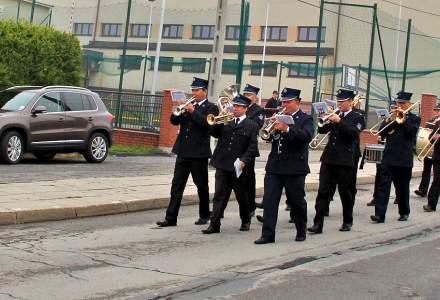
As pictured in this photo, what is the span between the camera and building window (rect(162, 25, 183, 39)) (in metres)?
47.5

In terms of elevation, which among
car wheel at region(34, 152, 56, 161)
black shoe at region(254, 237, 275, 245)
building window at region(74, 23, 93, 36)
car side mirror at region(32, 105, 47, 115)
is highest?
building window at region(74, 23, 93, 36)

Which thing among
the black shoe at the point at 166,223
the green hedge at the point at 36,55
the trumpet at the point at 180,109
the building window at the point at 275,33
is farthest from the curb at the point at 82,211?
the building window at the point at 275,33

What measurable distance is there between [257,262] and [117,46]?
3502 cm

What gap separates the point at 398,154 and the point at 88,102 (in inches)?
327

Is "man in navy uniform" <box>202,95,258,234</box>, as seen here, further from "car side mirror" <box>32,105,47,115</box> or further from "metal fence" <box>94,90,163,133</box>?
"metal fence" <box>94,90,163,133</box>

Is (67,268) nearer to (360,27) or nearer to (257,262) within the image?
(257,262)

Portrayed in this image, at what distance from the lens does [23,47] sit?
741 inches

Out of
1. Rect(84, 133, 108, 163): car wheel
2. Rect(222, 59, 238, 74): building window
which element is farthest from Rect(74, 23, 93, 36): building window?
Rect(84, 133, 108, 163): car wheel

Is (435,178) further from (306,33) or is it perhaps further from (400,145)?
(306,33)

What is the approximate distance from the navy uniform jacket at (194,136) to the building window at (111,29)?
122ft

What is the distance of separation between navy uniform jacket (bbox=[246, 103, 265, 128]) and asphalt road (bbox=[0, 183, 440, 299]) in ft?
5.23

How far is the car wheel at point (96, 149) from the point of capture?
52.1ft

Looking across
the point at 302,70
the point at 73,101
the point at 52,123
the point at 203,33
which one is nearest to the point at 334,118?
the point at 52,123

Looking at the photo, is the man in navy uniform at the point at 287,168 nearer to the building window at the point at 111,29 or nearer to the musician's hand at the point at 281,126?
the musician's hand at the point at 281,126
